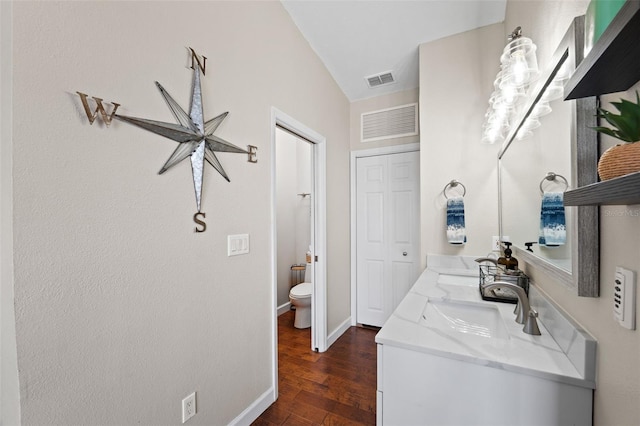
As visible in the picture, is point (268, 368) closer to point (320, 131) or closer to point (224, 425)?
point (224, 425)

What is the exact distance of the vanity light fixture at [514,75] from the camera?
1256 mm

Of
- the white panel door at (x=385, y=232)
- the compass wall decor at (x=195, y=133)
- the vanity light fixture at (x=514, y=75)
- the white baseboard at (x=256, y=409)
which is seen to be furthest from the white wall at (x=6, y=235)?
the white panel door at (x=385, y=232)

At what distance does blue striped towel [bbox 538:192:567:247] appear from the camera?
2.85 ft

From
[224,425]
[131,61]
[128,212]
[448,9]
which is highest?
[448,9]

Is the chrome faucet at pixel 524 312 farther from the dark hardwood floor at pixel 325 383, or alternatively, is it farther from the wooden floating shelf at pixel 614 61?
the dark hardwood floor at pixel 325 383

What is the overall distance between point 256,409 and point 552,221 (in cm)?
186

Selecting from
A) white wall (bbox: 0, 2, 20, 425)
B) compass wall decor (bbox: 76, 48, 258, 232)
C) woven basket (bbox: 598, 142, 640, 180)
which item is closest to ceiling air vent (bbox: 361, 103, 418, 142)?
compass wall decor (bbox: 76, 48, 258, 232)

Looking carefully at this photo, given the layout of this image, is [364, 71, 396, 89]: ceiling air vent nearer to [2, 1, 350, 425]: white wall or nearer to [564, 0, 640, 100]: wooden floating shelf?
[2, 1, 350, 425]: white wall

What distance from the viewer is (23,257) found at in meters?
0.78

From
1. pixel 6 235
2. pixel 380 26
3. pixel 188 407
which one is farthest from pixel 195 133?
pixel 380 26

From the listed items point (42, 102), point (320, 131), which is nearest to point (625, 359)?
point (42, 102)

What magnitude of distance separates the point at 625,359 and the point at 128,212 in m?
1.51

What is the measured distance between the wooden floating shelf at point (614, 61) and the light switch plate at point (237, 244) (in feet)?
4.75

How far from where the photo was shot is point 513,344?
0.93 meters
